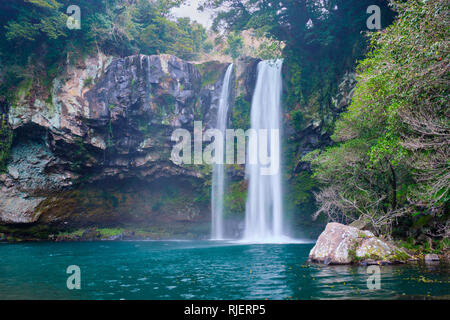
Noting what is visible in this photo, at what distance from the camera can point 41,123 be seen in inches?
875

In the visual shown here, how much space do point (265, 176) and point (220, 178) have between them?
417 centimetres

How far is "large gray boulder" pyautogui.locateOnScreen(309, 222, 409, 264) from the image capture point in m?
10.5

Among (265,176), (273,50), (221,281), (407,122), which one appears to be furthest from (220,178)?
(407,122)

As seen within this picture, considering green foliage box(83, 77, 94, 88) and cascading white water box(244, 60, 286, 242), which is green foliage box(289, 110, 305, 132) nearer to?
cascading white water box(244, 60, 286, 242)

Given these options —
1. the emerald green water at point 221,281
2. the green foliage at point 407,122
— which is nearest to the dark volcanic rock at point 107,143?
the emerald green water at point 221,281

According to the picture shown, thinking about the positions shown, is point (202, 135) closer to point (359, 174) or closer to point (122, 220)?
point (122, 220)

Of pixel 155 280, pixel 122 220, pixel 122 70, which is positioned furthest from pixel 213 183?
pixel 155 280

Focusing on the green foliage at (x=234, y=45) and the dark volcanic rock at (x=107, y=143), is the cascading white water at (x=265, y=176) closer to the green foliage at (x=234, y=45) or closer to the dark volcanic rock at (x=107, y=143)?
the dark volcanic rock at (x=107, y=143)

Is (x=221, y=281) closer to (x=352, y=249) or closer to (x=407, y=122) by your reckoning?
(x=352, y=249)

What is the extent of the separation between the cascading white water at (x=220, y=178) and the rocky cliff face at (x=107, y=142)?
0.71m

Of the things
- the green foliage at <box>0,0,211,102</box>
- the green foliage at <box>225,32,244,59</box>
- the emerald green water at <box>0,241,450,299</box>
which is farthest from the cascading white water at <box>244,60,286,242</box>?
the green foliage at <box>225,32,244,59</box>

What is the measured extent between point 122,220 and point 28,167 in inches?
360

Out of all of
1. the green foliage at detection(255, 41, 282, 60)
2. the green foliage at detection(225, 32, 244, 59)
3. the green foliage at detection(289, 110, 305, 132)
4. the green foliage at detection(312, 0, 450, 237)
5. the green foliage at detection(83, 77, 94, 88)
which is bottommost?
the green foliage at detection(312, 0, 450, 237)

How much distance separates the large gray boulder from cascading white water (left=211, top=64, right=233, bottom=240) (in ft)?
53.5
